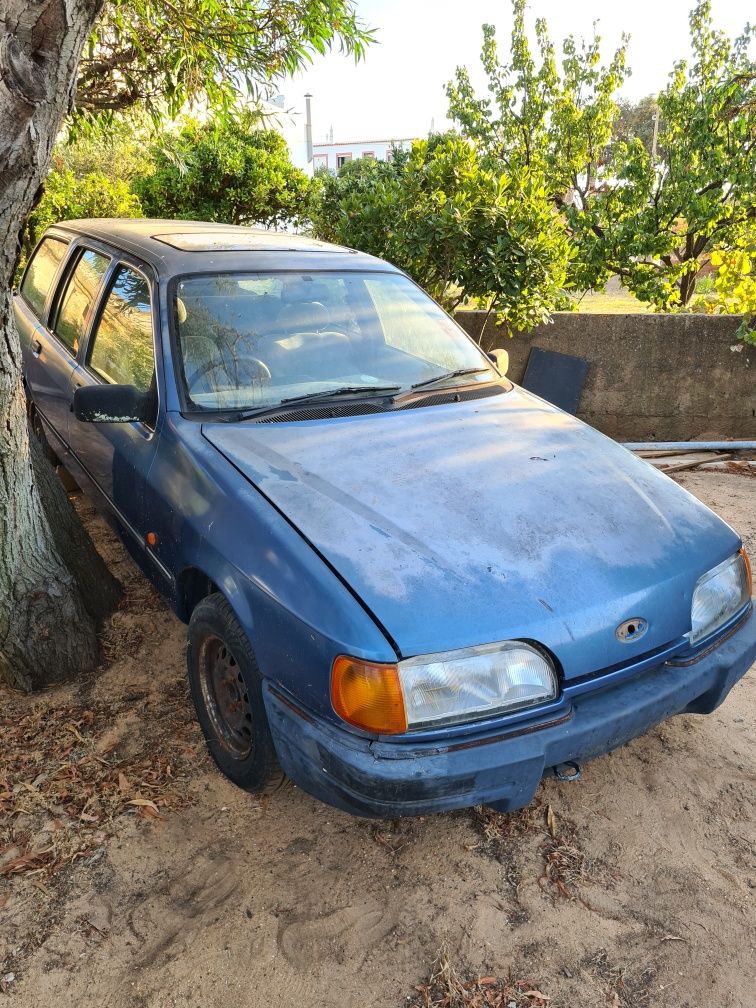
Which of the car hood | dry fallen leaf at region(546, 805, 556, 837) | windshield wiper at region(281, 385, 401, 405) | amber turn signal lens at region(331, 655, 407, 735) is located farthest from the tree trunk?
dry fallen leaf at region(546, 805, 556, 837)

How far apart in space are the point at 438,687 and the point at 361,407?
54.2 inches

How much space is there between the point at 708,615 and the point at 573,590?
60 centimetres

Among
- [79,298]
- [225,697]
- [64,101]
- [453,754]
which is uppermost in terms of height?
[64,101]

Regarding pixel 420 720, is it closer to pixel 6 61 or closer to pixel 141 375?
pixel 141 375

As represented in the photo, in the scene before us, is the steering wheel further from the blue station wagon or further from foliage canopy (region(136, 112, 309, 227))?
foliage canopy (region(136, 112, 309, 227))

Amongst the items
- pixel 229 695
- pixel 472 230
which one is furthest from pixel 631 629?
pixel 472 230

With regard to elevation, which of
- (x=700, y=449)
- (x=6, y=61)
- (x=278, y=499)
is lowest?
(x=700, y=449)

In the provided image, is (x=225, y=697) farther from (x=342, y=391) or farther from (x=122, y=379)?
(x=122, y=379)

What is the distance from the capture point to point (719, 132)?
25.0 ft

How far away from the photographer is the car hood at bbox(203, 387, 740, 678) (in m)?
2.01

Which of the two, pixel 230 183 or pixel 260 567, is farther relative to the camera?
pixel 230 183

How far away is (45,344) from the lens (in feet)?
13.4

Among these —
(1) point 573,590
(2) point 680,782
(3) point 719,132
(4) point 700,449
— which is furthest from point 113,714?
(3) point 719,132

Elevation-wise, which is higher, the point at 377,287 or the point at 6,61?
the point at 6,61
